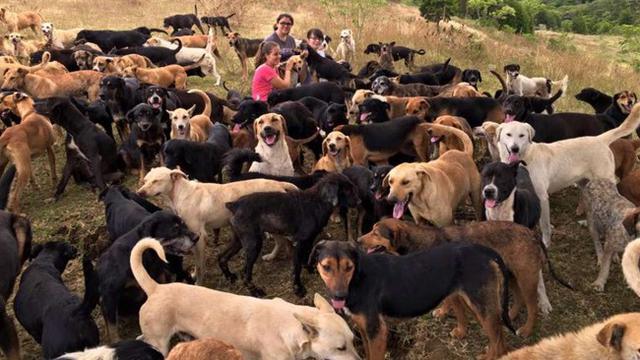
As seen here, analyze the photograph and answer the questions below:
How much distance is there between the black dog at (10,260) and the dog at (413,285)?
2.50 metres

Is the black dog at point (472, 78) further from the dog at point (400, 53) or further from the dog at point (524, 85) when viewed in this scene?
the dog at point (400, 53)

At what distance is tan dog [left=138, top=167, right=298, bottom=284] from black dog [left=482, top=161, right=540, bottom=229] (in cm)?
199

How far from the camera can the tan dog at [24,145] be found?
7.29 meters

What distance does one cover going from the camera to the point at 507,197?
542 centimetres

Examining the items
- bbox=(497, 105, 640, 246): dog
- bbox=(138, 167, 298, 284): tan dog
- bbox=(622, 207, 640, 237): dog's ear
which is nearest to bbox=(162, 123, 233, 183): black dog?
bbox=(138, 167, 298, 284): tan dog

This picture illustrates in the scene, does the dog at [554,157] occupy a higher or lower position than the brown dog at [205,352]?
lower

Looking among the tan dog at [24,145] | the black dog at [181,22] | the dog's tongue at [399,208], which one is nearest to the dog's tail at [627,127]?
the dog's tongue at [399,208]

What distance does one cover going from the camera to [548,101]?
30.4ft

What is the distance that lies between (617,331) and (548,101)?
662 centimetres

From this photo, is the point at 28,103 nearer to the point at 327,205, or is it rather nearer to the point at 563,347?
the point at 327,205

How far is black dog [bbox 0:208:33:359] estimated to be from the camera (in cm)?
449

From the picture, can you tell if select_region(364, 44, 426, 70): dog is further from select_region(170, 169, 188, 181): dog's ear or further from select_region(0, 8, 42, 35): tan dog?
select_region(0, 8, 42, 35): tan dog

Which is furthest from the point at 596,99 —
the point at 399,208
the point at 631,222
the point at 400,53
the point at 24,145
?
the point at 24,145

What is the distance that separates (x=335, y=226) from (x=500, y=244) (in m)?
2.49
